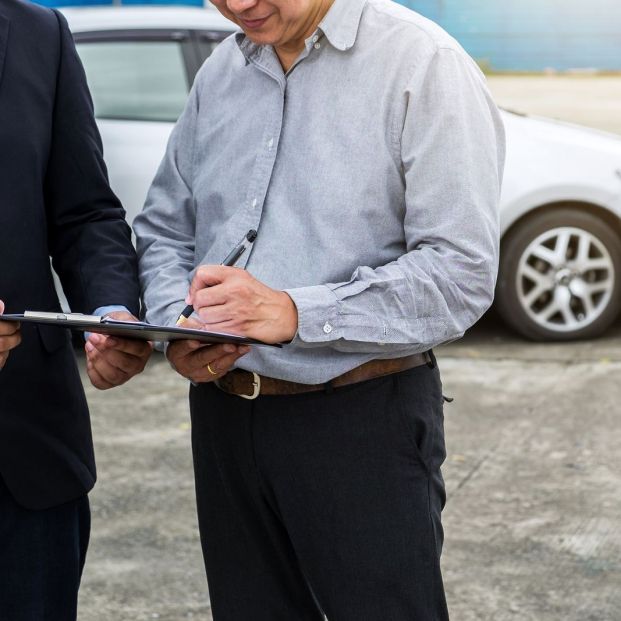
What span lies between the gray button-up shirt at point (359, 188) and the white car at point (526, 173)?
14.7ft

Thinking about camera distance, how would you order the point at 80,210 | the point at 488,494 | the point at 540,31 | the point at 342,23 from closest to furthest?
the point at 342,23 < the point at 80,210 < the point at 488,494 < the point at 540,31

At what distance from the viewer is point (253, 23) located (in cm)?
220

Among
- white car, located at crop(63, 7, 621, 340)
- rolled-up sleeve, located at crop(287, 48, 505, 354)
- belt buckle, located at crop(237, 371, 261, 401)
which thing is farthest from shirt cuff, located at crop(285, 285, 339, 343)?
white car, located at crop(63, 7, 621, 340)

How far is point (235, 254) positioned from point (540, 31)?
933 centimetres

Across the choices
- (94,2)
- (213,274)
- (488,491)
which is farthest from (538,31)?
(213,274)

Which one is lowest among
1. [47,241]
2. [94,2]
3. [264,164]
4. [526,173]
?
[94,2]

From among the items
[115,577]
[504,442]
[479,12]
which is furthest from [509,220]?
[479,12]

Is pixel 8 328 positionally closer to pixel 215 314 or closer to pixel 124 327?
pixel 124 327

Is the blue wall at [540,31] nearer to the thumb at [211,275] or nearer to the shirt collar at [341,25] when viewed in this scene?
the shirt collar at [341,25]

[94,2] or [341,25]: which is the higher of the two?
[341,25]

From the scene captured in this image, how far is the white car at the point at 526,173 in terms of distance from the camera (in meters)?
6.84

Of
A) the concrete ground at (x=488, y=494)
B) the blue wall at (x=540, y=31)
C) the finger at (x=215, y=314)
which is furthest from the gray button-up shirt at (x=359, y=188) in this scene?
the blue wall at (x=540, y=31)

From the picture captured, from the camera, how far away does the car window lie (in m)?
6.83

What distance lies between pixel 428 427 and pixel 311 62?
68 centimetres
